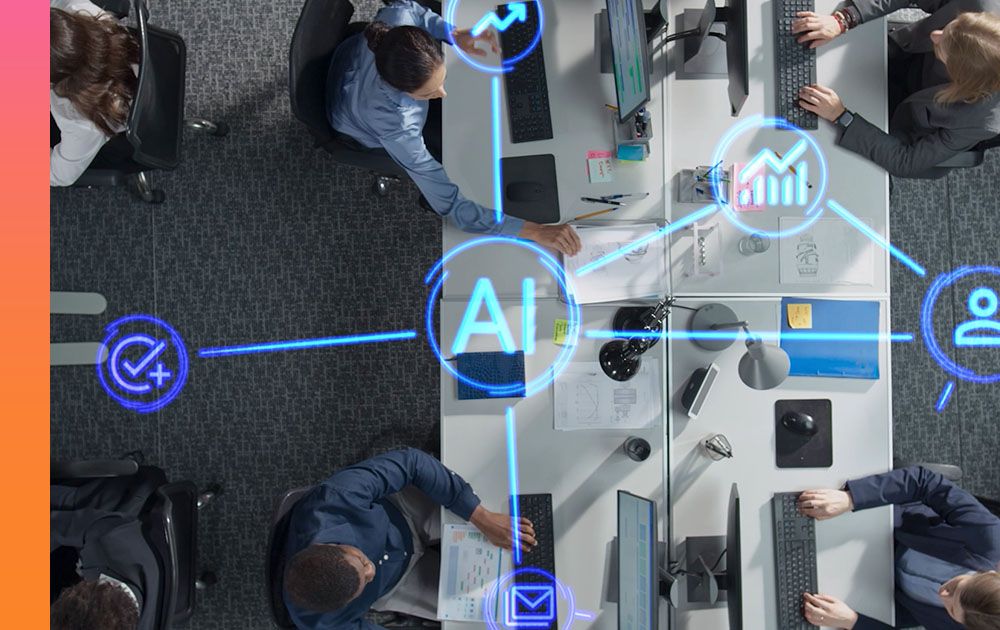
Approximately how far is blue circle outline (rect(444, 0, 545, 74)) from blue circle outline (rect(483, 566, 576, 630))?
5.12ft

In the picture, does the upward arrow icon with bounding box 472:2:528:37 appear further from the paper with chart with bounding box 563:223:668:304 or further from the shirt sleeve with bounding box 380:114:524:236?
the paper with chart with bounding box 563:223:668:304

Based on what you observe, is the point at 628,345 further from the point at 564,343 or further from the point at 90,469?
the point at 90,469

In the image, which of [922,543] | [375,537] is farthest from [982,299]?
[375,537]

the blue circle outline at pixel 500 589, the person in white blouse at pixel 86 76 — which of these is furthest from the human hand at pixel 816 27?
the person in white blouse at pixel 86 76

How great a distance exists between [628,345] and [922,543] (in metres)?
1.13

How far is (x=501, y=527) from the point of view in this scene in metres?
2.06

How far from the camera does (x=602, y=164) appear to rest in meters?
2.14

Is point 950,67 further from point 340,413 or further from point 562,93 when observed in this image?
point 340,413

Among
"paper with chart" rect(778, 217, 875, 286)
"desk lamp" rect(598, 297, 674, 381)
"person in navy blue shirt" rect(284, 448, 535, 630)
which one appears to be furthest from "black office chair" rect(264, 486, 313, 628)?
"paper with chart" rect(778, 217, 875, 286)

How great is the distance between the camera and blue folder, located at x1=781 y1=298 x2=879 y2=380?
84.6 inches

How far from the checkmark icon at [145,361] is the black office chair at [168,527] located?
0.68 meters

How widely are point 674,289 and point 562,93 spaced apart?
2.36 ft

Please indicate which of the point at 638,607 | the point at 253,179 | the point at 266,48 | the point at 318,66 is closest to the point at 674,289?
the point at 638,607

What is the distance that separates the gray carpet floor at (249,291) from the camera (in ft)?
8.76
